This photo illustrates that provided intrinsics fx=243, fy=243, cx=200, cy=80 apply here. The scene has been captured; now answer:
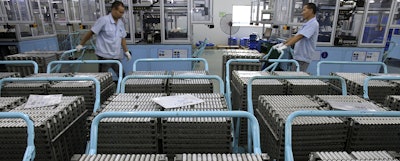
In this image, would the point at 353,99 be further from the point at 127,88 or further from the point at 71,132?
the point at 71,132

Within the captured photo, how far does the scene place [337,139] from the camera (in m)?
1.72

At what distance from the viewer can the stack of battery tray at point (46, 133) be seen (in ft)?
5.25

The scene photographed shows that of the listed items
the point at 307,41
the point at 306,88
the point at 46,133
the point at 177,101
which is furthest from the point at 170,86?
the point at 307,41

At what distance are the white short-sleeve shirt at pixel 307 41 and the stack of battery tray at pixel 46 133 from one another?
134 inches

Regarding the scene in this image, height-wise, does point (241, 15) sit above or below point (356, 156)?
above

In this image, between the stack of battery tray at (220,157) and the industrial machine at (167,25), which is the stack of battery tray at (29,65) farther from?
the stack of battery tray at (220,157)

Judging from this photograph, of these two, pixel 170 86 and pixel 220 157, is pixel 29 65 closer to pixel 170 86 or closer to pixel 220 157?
pixel 170 86

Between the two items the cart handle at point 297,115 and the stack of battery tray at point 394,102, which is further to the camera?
the stack of battery tray at point 394,102

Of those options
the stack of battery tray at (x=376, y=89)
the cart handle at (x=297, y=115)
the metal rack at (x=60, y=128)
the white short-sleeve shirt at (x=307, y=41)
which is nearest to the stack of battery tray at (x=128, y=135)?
the metal rack at (x=60, y=128)

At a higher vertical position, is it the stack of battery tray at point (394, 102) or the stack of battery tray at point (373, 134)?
the stack of battery tray at point (394, 102)

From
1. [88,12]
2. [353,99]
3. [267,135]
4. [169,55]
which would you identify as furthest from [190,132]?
[88,12]

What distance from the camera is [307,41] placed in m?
3.94

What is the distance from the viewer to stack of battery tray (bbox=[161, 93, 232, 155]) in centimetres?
158

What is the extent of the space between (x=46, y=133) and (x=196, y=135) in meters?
0.99
